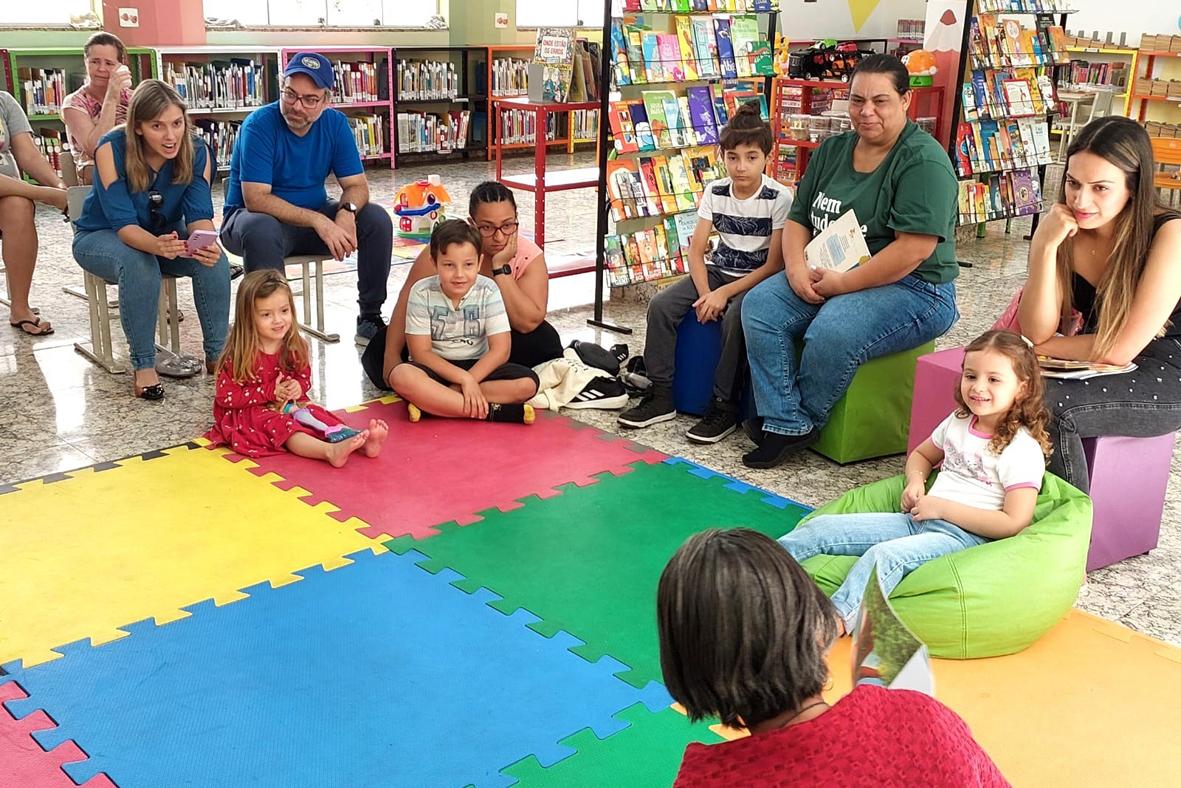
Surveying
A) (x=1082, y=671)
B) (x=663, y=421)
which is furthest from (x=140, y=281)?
(x=1082, y=671)

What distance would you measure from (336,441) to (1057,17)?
27.6 feet

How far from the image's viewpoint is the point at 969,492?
2.84m

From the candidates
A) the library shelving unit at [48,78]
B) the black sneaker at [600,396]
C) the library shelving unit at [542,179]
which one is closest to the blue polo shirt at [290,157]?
the library shelving unit at [542,179]

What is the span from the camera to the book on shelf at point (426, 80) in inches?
415

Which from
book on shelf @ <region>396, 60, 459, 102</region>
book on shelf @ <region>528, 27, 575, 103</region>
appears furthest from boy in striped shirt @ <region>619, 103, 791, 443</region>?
book on shelf @ <region>396, 60, 459, 102</region>

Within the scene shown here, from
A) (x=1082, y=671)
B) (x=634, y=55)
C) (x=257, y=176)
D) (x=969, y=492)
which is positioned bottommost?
(x=1082, y=671)

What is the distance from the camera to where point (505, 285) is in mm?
4266

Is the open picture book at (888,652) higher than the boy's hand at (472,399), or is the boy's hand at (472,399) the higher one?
the open picture book at (888,652)

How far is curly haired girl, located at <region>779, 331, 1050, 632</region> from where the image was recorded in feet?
8.98

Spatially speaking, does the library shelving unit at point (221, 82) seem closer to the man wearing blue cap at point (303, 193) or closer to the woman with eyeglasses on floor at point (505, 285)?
the man wearing blue cap at point (303, 193)

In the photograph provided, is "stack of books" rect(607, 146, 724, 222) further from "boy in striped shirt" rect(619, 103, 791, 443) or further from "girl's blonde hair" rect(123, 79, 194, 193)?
"girl's blonde hair" rect(123, 79, 194, 193)

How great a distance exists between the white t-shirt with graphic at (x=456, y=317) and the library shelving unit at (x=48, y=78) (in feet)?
17.8

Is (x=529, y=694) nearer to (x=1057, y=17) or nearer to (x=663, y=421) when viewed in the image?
(x=663, y=421)

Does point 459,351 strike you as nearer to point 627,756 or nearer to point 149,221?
point 149,221
